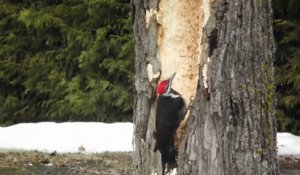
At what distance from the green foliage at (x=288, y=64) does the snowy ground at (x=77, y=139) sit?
756mm

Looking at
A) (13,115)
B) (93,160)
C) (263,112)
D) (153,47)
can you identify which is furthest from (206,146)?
(13,115)

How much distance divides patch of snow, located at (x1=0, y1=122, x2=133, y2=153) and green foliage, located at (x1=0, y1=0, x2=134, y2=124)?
1.08 m

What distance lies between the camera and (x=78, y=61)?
8.23 meters

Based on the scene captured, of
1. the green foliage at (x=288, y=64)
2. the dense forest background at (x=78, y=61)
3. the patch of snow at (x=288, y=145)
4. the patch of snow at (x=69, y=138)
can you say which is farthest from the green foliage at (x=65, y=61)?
the patch of snow at (x=288, y=145)

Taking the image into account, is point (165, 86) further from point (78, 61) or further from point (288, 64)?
point (78, 61)

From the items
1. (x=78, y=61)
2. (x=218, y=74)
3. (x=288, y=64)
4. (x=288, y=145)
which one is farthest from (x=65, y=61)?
(x=218, y=74)

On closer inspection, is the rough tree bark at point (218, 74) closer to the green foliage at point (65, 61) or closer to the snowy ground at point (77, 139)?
the snowy ground at point (77, 139)

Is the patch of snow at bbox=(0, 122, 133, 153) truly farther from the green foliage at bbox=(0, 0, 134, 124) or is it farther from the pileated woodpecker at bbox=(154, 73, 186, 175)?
the pileated woodpecker at bbox=(154, 73, 186, 175)

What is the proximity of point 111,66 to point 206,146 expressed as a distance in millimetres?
5570

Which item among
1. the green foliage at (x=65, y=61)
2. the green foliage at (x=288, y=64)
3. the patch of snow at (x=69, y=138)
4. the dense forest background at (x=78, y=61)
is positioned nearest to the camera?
the patch of snow at (x=69, y=138)

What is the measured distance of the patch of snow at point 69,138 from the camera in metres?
5.87

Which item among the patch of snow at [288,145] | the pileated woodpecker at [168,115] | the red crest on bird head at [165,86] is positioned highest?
the red crest on bird head at [165,86]

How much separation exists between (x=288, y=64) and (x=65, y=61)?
3345 millimetres

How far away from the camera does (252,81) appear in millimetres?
2287
